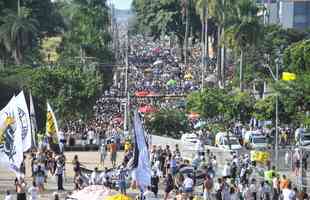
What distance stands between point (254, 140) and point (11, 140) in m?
24.9

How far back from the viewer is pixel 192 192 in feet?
112

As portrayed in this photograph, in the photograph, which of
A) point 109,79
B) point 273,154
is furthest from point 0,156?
point 109,79

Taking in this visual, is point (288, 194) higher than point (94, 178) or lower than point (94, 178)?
higher

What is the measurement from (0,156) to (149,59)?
373ft

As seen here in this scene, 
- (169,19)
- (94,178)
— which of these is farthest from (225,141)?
(169,19)

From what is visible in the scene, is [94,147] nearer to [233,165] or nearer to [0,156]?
[233,165]

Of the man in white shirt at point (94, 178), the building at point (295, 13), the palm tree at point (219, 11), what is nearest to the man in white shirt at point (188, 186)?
the man in white shirt at point (94, 178)

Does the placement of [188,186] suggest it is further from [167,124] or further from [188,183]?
[167,124]

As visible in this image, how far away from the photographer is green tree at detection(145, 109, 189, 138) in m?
59.6

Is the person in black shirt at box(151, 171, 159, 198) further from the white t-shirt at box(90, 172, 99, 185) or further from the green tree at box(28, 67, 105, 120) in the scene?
the green tree at box(28, 67, 105, 120)

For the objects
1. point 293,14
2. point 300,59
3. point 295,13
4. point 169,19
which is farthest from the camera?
point 169,19

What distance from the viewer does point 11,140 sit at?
2983cm

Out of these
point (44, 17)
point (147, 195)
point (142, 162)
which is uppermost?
point (44, 17)

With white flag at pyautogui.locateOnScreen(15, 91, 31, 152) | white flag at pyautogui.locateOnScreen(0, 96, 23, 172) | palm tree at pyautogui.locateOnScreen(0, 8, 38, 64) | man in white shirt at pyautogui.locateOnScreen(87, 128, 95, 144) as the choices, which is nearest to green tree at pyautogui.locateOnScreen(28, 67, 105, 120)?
man in white shirt at pyautogui.locateOnScreen(87, 128, 95, 144)
